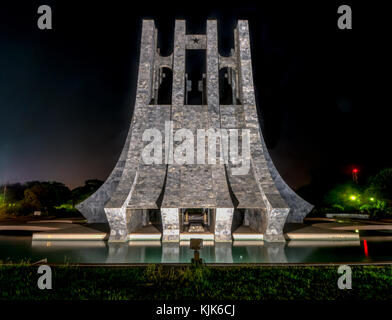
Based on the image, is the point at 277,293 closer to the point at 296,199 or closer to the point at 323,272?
the point at 323,272

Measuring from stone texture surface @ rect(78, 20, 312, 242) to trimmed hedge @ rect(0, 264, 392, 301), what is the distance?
479cm

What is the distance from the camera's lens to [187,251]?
8078 millimetres

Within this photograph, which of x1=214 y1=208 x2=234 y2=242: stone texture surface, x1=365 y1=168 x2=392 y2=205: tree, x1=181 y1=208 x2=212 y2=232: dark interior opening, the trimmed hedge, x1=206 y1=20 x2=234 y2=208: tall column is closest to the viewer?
the trimmed hedge

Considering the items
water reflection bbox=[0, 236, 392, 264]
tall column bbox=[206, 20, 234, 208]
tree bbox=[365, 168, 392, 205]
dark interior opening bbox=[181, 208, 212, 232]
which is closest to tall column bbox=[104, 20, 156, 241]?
water reflection bbox=[0, 236, 392, 264]

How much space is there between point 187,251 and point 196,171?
14.3ft

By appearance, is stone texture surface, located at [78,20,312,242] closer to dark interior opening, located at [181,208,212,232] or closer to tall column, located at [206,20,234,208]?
tall column, located at [206,20,234,208]

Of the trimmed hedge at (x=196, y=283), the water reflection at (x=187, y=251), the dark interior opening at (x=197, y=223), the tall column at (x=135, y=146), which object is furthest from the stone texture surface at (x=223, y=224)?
the trimmed hedge at (x=196, y=283)

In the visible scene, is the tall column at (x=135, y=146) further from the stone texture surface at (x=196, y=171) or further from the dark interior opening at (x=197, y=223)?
the dark interior opening at (x=197, y=223)

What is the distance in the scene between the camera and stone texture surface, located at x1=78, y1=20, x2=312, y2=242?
9.76m

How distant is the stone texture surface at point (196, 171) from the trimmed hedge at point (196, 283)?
4.79 metres

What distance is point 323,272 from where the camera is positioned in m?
4.70

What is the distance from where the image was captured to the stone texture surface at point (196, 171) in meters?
9.76

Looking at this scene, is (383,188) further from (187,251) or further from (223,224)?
(187,251)
